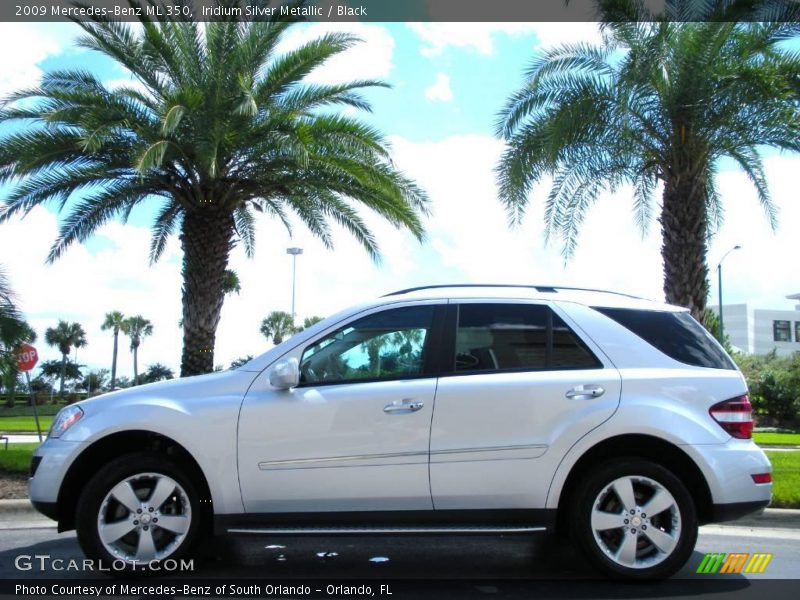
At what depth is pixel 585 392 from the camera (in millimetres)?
4980

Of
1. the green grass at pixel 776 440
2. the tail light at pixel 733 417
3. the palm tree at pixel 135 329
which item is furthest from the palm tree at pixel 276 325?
the tail light at pixel 733 417

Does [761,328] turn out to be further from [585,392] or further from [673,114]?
[585,392]

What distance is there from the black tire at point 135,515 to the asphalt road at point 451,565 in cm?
30

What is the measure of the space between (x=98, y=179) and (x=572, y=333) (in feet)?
34.7

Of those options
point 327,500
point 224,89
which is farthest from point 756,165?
point 327,500

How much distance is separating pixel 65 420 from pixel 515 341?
3095 mm

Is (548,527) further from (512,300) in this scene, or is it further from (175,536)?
(175,536)

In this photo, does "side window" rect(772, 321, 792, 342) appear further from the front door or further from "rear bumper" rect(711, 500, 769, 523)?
the front door

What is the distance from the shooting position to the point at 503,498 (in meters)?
4.89

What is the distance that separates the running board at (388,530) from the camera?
483 cm

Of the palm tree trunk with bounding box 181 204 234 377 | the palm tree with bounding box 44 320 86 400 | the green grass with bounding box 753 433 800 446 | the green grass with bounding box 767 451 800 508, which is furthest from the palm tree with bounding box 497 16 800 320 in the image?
the palm tree with bounding box 44 320 86 400

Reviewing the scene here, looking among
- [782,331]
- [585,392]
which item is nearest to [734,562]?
[585,392]

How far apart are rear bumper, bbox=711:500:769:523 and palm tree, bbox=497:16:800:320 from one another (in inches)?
283

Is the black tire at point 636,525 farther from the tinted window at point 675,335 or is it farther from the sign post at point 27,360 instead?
the sign post at point 27,360
